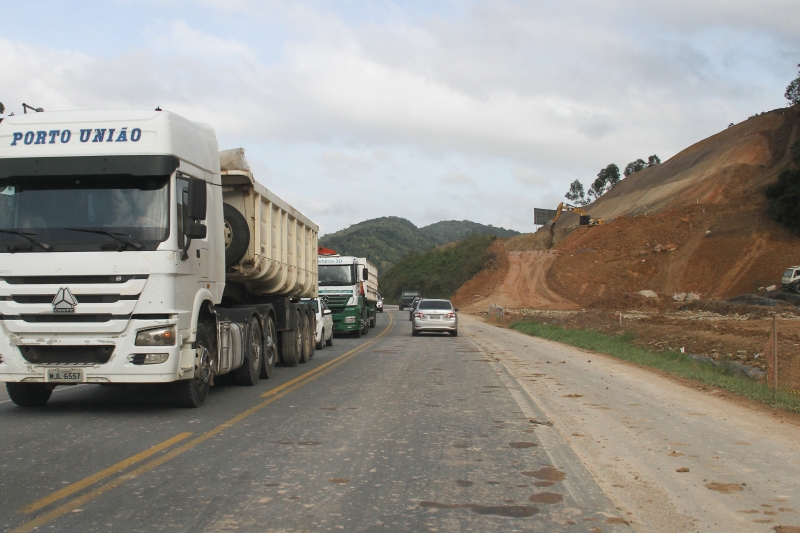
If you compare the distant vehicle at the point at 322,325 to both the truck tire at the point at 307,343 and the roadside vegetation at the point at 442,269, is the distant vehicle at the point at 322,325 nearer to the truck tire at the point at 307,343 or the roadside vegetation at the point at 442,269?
the truck tire at the point at 307,343

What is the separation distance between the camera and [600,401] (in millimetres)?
11680

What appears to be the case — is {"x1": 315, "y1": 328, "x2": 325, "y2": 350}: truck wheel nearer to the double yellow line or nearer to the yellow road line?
the double yellow line

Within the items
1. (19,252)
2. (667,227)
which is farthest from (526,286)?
(19,252)

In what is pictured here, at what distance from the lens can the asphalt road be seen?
17.3 feet

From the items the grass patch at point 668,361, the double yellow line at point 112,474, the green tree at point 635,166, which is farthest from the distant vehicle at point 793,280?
the green tree at point 635,166

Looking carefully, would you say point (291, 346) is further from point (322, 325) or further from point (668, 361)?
point (668, 361)

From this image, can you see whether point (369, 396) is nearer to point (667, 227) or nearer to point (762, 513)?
point (762, 513)

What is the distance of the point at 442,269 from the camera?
325 ft

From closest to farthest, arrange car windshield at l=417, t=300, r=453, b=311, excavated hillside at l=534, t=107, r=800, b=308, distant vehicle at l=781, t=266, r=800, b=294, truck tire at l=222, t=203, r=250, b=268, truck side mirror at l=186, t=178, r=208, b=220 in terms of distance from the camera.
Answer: truck side mirror at l=186, t=178, r=208, b=220 < truck tire at l=222, t=203, r=250, b=268 < car windshield at l=417, t=300, r=453, b=311 < distant vehicle at l=781, t=266, r=800, b=294 < excavated hillside at l=534, t=107, r=800, b=308

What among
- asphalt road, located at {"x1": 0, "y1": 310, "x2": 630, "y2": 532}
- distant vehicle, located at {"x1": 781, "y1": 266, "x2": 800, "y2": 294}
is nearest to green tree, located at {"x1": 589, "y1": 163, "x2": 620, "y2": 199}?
distant vehicle, located at {"x1": 781, "y1": 266, "x2": 800, "y2": 294}

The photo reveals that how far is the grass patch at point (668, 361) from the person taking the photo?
494 inches

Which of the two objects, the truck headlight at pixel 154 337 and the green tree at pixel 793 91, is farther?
the green tree at pixel 793 91

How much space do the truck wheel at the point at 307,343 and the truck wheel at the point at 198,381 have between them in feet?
24.5

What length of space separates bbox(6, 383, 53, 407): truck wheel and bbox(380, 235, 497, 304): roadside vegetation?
75267 mm
